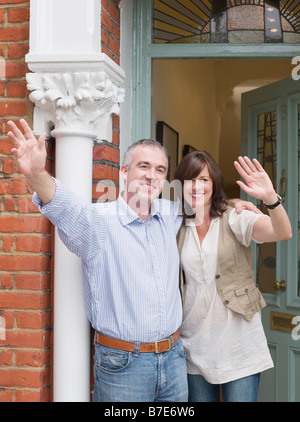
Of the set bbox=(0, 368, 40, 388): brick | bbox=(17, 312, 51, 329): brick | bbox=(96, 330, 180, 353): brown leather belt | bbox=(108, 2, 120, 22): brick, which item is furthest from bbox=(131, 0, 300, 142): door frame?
bbox=(0, 368, 40, 388): brick

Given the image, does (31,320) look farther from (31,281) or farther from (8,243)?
(8,243)

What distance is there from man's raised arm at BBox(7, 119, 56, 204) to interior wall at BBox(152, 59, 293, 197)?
193cm

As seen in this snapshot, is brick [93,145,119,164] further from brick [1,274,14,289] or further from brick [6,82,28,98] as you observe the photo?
brick [1,274,14,289]

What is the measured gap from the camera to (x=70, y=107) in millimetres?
2686

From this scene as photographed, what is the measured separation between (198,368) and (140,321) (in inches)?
17.7

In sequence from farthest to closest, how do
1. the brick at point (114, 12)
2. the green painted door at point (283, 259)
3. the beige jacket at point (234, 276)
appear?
the green painted door at point (283, 259) < the brick at point (114, 12) < the beige jacket at point (234, 276)

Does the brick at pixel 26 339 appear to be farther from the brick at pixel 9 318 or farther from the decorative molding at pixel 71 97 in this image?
the decorative molding at pixel 71 97

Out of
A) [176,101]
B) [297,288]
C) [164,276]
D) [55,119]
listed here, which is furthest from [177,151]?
[164,276]

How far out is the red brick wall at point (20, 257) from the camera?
8.93 feet

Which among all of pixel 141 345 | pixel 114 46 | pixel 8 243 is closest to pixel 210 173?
pixel 141 345

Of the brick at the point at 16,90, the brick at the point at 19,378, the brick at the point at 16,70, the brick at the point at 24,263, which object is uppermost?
the brick at the point at 16,70

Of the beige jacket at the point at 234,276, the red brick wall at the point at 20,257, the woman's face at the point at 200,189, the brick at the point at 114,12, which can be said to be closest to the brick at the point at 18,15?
the red brick wall at the point at 20,257

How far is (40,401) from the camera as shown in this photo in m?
2.71

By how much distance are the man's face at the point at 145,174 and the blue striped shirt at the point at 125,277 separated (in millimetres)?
79
